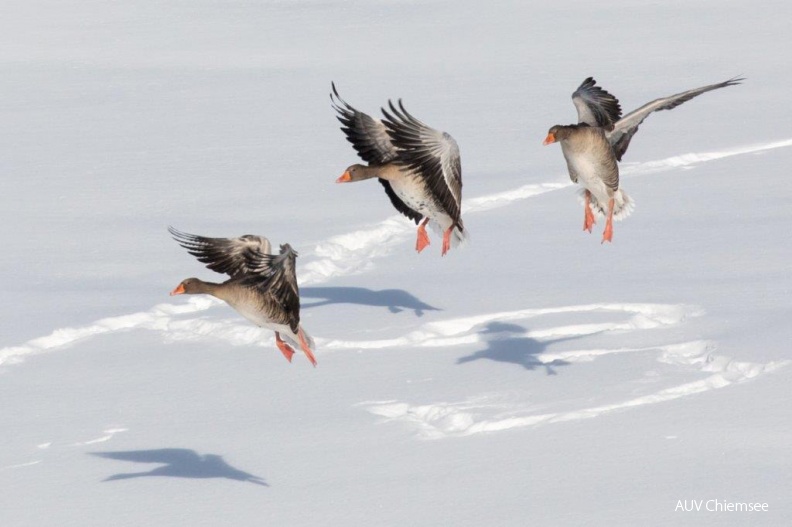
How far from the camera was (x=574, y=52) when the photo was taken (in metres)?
18.9

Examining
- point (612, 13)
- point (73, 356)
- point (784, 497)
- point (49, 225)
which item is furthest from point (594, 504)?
point (612, 13)

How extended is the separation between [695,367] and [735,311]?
97cm

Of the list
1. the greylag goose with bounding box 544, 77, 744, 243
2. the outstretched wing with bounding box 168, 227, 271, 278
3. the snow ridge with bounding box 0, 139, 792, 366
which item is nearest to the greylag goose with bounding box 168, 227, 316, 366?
the outstretched wing with bounding box 168, 227, 271, 278

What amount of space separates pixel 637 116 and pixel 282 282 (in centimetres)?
288

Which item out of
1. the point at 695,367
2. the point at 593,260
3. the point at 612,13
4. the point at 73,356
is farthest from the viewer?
the point at 612,13

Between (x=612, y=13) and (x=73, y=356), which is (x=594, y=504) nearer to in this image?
(x=73, y=356)

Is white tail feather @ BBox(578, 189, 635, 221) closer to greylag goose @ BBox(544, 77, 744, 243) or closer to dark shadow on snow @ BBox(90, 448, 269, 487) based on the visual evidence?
greylag goose @ BBox(544, 77, 744, 243)

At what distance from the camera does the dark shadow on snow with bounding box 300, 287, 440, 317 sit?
31.9ft

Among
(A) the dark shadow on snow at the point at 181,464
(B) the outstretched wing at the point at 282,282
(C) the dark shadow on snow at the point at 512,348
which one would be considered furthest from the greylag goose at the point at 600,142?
(A) the dark shadow on snow at the point at 181,464

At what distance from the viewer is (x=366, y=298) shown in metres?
10.0

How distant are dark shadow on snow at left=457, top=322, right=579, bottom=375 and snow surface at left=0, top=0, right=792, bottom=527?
0.08ft

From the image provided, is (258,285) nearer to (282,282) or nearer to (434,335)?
(282,282)

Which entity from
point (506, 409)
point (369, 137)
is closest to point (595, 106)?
point (369, 137)

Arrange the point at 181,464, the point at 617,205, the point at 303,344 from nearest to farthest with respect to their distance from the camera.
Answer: the point at 181,464 < the point at 303,344 < the point at 617,205
